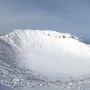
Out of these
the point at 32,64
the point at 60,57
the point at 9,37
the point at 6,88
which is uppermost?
the point at 9,37

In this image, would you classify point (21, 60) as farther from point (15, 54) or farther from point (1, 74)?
point (1, 74)

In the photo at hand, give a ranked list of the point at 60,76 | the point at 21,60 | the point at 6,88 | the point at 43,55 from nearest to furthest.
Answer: the point at 6,88
the point at 60,76
the point at 21,60
the point at 43,55

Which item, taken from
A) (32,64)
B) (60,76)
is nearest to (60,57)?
(32,64)

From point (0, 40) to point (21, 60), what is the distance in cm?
2529

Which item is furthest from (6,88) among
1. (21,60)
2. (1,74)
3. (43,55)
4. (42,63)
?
(43,55)

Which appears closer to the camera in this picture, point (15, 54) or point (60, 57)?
point (15, 54)

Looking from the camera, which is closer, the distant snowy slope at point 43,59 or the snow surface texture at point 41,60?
the snow surface texture at point 41,60

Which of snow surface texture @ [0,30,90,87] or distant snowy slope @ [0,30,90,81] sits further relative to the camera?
distant snowy slope @ [0,30,90,81]

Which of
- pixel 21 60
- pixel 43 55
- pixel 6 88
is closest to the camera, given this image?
pixel 6 88

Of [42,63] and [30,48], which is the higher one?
[30,48]

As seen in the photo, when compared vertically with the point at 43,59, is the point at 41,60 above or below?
below

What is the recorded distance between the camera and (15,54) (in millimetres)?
164625

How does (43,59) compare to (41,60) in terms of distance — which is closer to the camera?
(41,60)

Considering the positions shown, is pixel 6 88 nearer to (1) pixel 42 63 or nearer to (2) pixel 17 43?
(1) pixel 42 63
